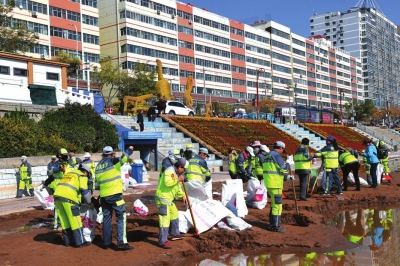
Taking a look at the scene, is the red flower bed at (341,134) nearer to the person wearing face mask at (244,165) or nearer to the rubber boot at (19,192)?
the person wearing face mask at (244,165)

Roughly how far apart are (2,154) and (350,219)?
40.8ft

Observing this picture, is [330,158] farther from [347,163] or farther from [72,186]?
[72,186]

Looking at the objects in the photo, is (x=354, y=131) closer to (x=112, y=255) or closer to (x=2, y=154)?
(x=2, y=154)

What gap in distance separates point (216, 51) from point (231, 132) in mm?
39565

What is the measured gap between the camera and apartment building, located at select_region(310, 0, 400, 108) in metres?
125

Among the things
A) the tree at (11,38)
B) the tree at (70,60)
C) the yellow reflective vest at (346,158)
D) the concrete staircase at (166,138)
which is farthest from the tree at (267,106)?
the yellow reflective vest at (346,158)

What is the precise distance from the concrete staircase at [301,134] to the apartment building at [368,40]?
8526cm

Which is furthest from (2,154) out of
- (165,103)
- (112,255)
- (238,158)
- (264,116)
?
(264,116)

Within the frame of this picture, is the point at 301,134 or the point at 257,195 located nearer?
the point at 257,195

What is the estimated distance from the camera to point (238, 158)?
13.8 m

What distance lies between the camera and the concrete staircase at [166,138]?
25.7 metres

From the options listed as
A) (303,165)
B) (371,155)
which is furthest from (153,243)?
(371,155)

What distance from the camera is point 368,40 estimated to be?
411 feet

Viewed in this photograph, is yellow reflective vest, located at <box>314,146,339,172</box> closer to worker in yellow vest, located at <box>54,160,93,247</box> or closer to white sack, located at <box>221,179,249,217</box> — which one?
white sack, located at <box>221,179,249,217</box>
